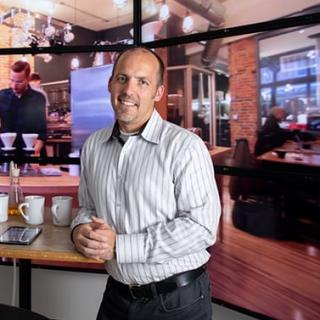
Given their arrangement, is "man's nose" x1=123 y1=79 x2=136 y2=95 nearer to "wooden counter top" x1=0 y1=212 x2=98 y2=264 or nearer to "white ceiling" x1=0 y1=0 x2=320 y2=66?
"wooden counter top" x1=0 y1=212 x2=98 y2=264

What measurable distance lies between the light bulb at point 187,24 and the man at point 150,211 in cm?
88

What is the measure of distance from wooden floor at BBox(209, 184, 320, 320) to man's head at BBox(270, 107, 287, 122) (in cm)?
52

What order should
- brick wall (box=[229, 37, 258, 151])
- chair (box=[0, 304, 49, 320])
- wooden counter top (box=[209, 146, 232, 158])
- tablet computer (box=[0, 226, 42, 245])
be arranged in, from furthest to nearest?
wooden counter top (box=[209, 146, 232, 158])
brick wall (box=[229, 37, 258, 151])
tablet computer (box=[0, 226, 42, 245])
chair (box=[0, 304, 49, 320])

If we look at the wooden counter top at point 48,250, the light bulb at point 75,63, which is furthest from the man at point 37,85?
the wooden counter top at point 48,250

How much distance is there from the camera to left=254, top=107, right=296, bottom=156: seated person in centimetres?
176

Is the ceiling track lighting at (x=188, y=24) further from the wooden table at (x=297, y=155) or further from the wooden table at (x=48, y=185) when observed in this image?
the wooden table at (x=48, y=185)

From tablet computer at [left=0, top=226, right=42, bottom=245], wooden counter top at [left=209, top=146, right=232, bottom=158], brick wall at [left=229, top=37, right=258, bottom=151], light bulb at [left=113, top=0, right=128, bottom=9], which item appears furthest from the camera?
light bulb at [left=113, top=0, right=128, bottom=9]

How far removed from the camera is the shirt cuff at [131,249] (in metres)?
1.17

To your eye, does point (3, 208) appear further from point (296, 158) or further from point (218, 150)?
point (296, 158)

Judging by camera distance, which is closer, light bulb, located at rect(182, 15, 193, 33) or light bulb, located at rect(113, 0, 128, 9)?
light bulb, located at rect(182, 15, 193, 33)

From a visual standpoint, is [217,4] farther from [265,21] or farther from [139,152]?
[139,152]

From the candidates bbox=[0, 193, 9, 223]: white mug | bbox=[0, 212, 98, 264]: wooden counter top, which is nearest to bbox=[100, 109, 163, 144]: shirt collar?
bbox=[0, 212, 98, 264]: wooden counter top

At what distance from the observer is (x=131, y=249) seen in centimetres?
117

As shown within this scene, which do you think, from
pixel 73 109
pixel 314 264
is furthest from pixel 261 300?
pixel 73 109
